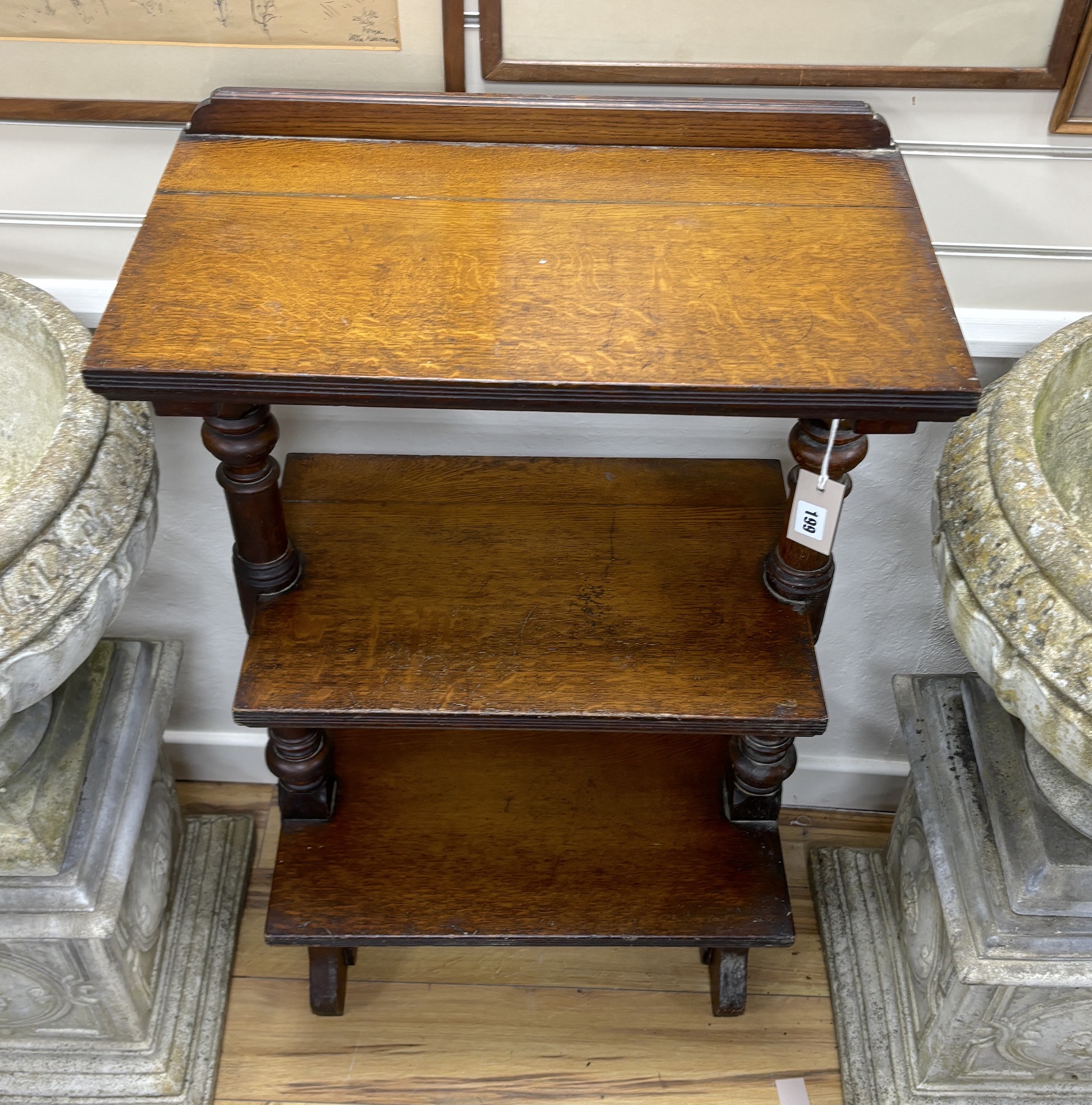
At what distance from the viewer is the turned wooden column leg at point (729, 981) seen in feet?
5.33

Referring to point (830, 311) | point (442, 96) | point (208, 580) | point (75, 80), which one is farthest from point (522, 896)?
point (75, 80)

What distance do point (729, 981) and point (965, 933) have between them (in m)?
0.36

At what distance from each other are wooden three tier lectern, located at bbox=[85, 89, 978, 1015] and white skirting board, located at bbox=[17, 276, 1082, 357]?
279mm

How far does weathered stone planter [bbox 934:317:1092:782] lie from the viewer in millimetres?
1063

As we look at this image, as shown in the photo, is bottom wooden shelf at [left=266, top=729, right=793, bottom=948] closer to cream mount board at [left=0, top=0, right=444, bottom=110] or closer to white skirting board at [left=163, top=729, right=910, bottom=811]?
white skirting board at [left=163, top=729, right=910, bottom=811]

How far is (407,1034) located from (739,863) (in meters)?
0.56

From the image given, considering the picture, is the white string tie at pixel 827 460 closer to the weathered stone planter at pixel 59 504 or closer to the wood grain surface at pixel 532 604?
the wood grain surface at pixel 532 604

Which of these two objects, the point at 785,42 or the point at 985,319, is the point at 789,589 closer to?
the point at 985,319

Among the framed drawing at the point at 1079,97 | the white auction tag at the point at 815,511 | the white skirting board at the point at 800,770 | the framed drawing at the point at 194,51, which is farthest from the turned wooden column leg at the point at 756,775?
the framed drawing at the point at 194,51

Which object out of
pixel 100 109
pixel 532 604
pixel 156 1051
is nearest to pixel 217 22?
pixel 100 109

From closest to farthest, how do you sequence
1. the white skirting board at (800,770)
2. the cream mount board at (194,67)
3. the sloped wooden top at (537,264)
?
the sloped wooden top at (537,264), the cream mount board at (194,67), the white skirting board at (800,770)

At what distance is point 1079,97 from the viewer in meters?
1.23

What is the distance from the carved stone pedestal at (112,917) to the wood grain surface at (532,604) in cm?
36

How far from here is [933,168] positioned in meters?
1.29
